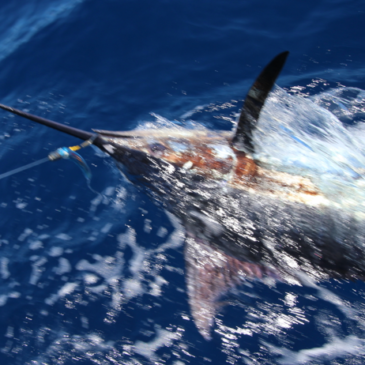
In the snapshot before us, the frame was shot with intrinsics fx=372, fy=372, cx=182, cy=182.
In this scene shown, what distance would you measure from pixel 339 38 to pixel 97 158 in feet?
13.8

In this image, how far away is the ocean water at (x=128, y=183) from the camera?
361 centimetres

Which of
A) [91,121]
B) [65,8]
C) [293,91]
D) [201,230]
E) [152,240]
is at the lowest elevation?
[152,240]

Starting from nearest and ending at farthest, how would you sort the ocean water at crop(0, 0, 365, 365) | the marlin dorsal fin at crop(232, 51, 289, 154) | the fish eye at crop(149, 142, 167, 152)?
the marlin dorsal fin at crop(232, 51, 289, 154), the ocean water at crop(0, 0, 365, 365), the fish eye at crop(149, 142, 167, 152)

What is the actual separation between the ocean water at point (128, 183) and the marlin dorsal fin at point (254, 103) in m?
0.20

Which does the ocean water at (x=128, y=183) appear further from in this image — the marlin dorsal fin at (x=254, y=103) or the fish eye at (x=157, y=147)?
the fish eye at (x=157, y=147)

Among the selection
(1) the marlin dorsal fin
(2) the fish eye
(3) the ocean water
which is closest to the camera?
(1) the marlin dorsal fin

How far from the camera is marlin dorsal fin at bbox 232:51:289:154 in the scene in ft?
10.8

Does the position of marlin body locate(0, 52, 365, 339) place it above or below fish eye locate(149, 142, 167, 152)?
below

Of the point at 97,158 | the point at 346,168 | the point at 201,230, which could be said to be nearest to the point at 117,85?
the point at 97,158

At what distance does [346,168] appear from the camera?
13.7 ft

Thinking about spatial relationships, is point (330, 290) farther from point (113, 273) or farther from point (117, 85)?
point (117, 85)

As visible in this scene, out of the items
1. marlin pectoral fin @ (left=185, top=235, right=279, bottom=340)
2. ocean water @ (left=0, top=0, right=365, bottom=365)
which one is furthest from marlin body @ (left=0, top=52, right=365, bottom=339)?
ocean water @ (left=0, top=0, right=365, bottom=365)

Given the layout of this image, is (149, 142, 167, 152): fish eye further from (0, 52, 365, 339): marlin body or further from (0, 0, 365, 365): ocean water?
(0, 0, 365, 365): ocean water

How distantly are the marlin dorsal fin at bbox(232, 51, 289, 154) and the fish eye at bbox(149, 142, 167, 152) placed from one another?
2.45ft
